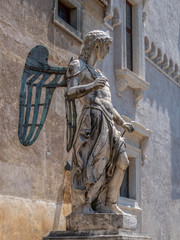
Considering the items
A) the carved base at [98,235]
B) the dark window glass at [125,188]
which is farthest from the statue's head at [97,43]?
the dark window glass at [125,188]

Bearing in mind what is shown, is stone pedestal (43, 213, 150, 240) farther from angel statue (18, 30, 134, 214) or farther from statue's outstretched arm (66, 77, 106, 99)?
statue's outstretched arm (66, 77, 106, 99)

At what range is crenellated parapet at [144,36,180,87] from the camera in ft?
41.7

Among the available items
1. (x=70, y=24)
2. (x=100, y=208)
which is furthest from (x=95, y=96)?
(x=70, y=24)

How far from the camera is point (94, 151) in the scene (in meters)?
6.36

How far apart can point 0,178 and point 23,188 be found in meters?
0.50

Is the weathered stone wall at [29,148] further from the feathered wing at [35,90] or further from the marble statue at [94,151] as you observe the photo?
the marble statue at [94,151]

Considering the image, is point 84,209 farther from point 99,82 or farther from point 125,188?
point 125,188

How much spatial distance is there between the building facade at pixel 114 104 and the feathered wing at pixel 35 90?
10 cm

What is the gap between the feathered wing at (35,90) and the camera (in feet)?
24.1

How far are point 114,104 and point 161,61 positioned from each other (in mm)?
3341

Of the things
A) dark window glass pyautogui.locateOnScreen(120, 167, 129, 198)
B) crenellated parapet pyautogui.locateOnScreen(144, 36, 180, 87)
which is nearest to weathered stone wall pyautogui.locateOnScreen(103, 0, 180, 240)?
crenellated parapet pyautogui.locateOnScreen(144, 36, 180, 87)

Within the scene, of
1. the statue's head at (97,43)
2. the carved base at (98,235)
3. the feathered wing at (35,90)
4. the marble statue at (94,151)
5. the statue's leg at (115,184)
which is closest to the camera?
the carved base at (98,235)

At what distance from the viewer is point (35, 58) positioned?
774 centimetres

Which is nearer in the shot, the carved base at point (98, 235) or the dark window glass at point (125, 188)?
the carved base at point (98, 235)
